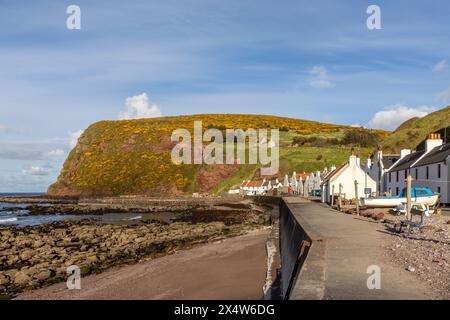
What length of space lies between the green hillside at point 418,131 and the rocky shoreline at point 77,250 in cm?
7429

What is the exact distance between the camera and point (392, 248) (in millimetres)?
14883

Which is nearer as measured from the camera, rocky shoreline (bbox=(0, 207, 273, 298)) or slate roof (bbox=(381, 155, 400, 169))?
rocky shoreline (bbox=(0, 207, 273, 298))

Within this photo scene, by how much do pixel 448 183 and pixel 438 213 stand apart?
1314cm

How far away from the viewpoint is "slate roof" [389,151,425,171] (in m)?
51.3

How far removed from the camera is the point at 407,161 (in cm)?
5416

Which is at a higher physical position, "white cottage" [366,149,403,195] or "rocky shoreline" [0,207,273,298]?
"white cottage" [366,149,403,195]

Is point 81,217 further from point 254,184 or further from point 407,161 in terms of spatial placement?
point 254,184

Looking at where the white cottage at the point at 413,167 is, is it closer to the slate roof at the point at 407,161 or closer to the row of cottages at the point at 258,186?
the slate roof at the point at 407,161

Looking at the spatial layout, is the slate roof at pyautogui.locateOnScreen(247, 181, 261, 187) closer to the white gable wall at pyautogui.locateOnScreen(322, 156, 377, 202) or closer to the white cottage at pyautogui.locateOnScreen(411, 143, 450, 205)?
the white gable wall at pyautogui.locateOnScreen(322, 156, 377, 202)

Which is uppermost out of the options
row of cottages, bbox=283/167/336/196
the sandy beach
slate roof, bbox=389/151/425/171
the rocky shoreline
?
slate roof, bbox=389/151/425/171

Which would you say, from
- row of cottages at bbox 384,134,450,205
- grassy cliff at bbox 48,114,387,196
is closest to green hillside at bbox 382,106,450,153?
grassy cliff at bbox 48,114,387,196

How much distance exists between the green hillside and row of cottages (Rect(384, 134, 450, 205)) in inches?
1951
